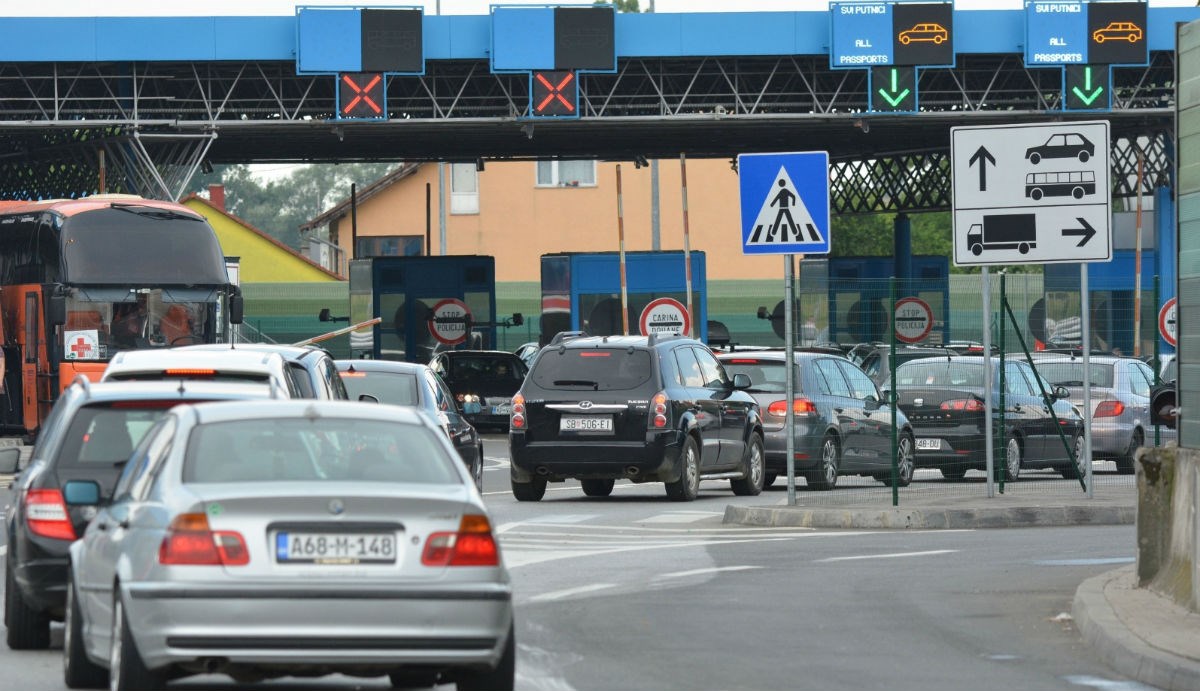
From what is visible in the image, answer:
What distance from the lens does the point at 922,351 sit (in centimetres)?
2580

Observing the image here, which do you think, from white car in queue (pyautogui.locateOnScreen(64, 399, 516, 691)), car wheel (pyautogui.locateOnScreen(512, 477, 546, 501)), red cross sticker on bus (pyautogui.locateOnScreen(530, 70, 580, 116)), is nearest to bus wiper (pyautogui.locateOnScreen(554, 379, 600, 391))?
car wheel (pyautogui.locateOnScreen(512, 477, 546, 501))

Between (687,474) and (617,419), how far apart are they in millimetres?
999

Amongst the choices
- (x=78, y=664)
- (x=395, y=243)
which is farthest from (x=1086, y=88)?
(x=395, y=243)

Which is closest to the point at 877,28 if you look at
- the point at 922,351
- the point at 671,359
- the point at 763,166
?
the point at 922,351

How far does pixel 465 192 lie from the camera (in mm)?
85062

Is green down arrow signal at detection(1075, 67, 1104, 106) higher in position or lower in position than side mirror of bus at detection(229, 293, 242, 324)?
higher

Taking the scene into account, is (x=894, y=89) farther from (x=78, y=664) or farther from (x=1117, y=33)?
(x=78, y=664)

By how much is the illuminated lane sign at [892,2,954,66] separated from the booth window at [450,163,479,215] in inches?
1615

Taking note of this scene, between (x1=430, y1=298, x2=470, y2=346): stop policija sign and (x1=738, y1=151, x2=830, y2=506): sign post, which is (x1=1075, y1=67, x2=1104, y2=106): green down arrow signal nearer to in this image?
(x1=430, y1=298, x2=470, y2=346): stop policija sign

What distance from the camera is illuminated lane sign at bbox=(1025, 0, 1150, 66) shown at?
4544cm

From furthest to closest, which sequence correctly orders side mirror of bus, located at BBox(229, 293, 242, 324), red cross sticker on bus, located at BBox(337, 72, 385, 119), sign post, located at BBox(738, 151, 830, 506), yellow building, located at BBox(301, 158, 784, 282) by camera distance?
1. yellow building, located at BBox(301, 158, 784, 282)
2. red cross sticker on bus, located at BBox(337, 72, 385, 119)
3. side mirror of bus, located at BBox(229, 293, 242, 324)
4. sign post, located at BBox(738, 151, 830, 506)

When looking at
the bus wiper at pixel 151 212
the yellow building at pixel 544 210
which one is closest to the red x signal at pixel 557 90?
the bus wiper at pixel 151 212

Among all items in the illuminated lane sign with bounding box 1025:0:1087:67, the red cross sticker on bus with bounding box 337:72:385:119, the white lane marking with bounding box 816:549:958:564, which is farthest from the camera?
the illuminated lane sign with bounding box 1025:0:1087:67

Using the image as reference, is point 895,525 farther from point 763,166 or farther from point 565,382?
point 565,382
